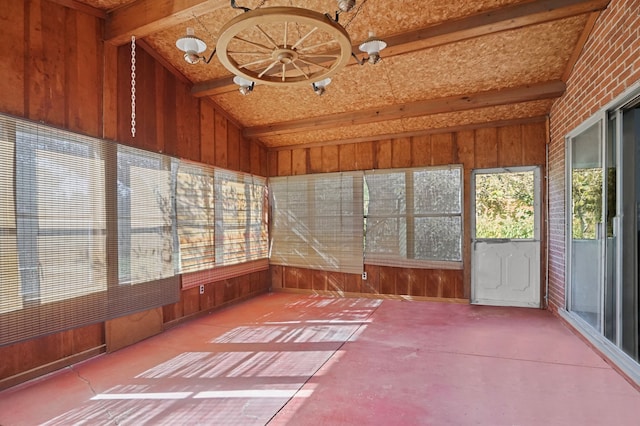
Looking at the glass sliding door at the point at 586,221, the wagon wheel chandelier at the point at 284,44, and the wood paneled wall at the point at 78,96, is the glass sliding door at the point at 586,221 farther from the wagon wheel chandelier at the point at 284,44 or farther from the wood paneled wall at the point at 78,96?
the wood paneled wall at the point at 78,96

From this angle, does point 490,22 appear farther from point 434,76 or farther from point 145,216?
point 145,216

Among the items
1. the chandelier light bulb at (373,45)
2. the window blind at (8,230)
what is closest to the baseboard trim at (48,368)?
the window blind at (8,230)

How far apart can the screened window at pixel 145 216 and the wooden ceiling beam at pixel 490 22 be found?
252 centimetres

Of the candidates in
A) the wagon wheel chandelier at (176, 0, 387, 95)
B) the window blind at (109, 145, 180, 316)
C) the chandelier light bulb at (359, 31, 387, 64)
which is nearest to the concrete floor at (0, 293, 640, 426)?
the window blind at (109, 145, 180, 316)

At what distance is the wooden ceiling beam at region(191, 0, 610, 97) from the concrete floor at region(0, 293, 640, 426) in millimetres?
2930

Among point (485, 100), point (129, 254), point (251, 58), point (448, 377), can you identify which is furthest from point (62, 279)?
point (485, 100)

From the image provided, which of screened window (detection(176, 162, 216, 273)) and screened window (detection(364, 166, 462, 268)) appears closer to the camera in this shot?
screened window (detection(176, 162, 216, 273))

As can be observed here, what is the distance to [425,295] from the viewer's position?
5.17 metres

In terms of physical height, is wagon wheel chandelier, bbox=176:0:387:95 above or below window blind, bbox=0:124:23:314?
above

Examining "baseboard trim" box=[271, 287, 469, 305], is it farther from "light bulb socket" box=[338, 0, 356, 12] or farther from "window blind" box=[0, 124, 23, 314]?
"light bulb socket" box=[338, 0, 356, 12]

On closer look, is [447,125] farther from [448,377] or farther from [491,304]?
[448,377]

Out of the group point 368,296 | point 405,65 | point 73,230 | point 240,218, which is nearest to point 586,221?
point 405,65

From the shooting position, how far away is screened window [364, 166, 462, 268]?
16.4 ft

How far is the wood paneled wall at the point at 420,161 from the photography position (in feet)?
15.7
